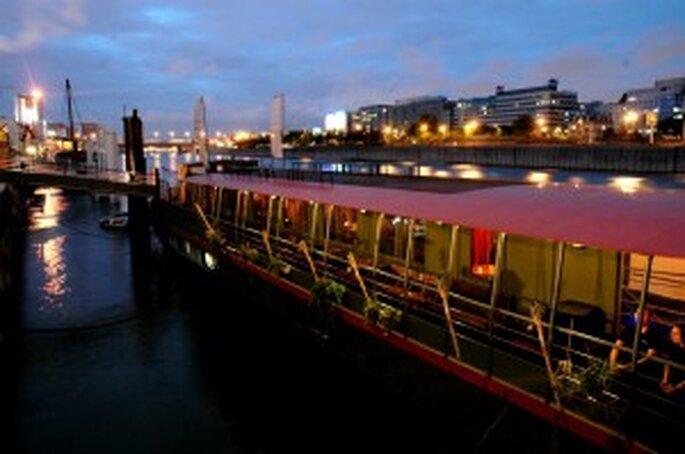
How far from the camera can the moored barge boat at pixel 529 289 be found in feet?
25.9

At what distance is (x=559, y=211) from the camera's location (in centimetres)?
967

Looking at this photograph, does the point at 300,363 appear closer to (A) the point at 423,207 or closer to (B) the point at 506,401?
(A) the point at 423,207

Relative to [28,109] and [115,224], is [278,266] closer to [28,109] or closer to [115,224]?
[115,224]

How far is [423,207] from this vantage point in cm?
1192

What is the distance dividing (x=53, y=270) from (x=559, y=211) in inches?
1058

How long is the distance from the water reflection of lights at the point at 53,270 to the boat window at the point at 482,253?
18.0 meters

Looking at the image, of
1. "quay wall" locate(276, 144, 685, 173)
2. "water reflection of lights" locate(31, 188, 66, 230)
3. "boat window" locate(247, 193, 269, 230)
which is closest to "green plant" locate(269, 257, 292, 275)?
"boat window" locate(247, 193, 269, 230)

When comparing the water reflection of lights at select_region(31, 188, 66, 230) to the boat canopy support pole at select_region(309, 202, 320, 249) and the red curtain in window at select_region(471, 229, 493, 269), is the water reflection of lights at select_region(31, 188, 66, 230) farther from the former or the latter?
the red curtain in window at select_region(471, 229, 493, 269)

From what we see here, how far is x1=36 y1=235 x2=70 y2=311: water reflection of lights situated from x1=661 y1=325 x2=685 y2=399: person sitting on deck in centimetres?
2168

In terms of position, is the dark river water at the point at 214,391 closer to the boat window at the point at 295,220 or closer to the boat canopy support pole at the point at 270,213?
the boat window at the point at 295,220

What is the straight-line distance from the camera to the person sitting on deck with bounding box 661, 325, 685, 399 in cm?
790

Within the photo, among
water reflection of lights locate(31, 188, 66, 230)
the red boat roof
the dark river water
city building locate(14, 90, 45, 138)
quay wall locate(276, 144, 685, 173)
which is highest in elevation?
city building locate(14, 90, 45, 138)

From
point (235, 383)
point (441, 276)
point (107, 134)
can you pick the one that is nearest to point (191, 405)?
point (235, 383)

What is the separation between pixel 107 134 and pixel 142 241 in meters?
23.6
